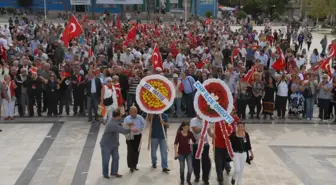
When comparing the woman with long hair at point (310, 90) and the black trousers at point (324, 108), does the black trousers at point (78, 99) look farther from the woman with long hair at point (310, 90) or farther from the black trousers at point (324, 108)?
the black trousers at point (324, 108)

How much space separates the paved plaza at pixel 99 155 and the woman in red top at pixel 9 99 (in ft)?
1.27

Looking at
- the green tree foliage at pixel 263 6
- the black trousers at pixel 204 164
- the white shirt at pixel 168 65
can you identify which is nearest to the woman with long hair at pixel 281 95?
the white shirt at pixel 168 65

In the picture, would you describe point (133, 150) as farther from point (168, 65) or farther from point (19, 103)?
point (168, 65)

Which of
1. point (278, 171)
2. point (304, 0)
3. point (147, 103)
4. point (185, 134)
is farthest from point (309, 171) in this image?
point (304, 0)

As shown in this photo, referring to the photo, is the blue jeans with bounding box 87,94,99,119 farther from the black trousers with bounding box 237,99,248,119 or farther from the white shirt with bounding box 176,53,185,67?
the white shirt with bounding box 176,53,185,67

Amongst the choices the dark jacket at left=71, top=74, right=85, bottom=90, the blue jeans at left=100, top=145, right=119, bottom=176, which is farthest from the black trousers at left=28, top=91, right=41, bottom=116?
the blue jeans at left=100, top=145, right=119, bottom=176

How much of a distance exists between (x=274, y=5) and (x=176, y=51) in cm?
5365

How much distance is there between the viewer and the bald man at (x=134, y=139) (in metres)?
10.3

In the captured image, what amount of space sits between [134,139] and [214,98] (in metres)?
2.12

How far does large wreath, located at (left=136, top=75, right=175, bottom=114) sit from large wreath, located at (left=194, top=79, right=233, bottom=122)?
0.94m

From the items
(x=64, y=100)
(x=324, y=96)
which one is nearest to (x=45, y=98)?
(x=64, y=100)

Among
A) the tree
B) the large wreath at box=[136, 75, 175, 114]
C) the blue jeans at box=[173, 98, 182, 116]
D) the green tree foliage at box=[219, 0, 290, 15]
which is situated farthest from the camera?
the green tree foliage at box=[219, 0, 290, 15]

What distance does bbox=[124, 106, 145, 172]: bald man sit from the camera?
33.9 ft

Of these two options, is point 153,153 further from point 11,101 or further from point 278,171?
point 11,101
